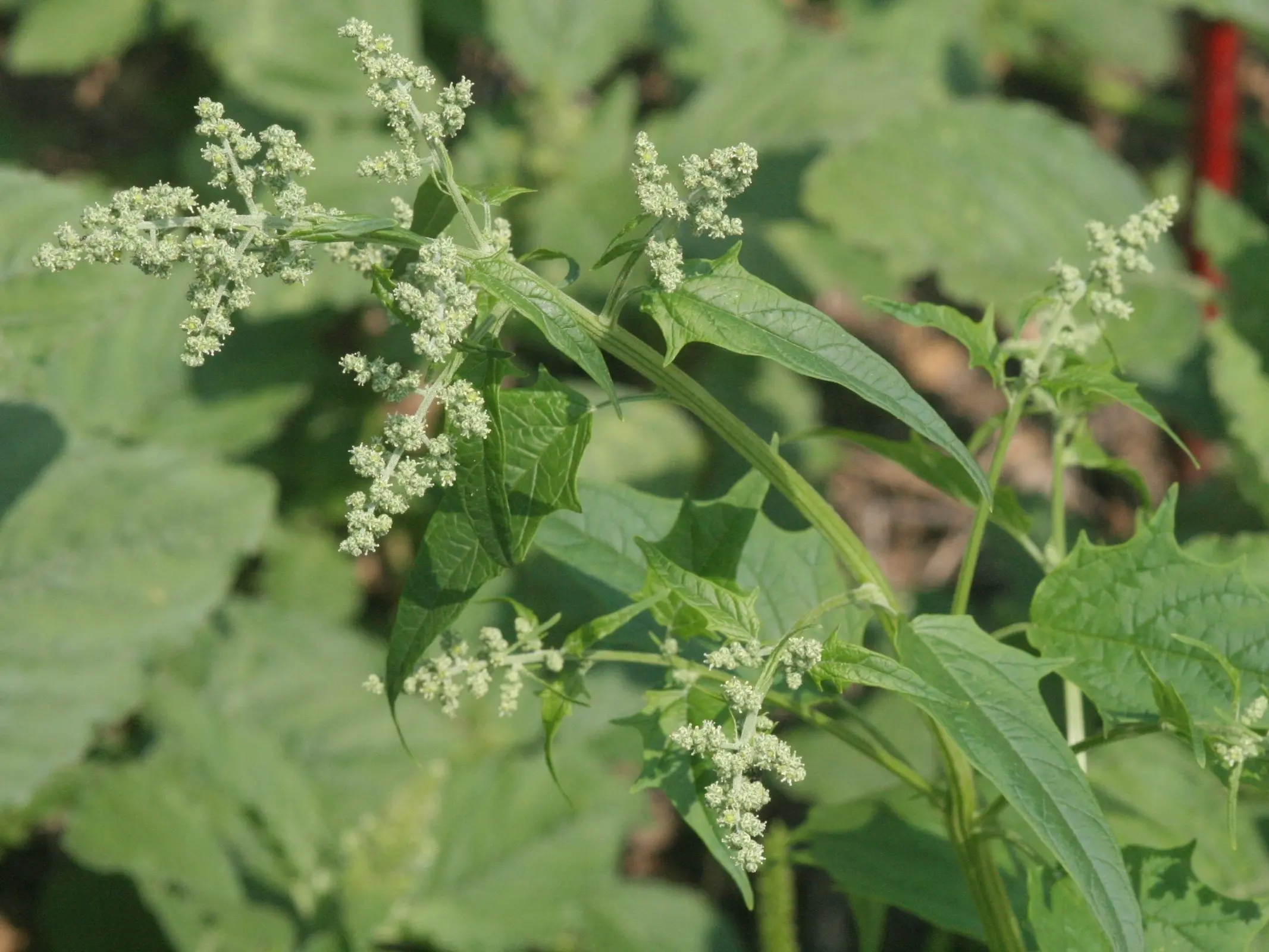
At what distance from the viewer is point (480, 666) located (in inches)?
76.1

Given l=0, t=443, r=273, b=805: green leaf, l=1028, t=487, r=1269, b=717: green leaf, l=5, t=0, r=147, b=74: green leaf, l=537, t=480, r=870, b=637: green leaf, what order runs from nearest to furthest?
1. l=1028, t=487, r=1269, b=717: green leaf
2. l=537, t=480, r=870, b=637: green leaf
3. l=0, t=443, r=273, b=805: green leaf
4. l=5, t=0, r=147, b=74: green leaf

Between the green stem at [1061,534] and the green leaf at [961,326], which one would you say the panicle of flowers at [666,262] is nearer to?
the green leaf at [961,326]

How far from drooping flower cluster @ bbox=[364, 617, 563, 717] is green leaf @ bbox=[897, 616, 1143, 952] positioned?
58 centimetres

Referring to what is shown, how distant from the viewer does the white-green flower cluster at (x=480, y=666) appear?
6.21 ft

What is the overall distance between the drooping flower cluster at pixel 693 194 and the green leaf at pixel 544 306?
0.50 ft

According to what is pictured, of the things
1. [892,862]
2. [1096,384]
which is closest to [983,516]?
[1096,384]

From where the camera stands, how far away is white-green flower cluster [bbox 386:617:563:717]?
189 centimetres

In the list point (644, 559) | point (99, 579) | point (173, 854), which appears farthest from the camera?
point (173, 854)

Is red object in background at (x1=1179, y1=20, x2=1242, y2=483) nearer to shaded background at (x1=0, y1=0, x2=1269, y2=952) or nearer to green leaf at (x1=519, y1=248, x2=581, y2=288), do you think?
shaded background at (x1=0, y1=0, x2=1269, y2=952)

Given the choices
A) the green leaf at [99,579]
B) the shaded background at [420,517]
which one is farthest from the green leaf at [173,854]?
the green leaf at [99,579]

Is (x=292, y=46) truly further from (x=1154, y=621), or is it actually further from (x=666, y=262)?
(x=1154, y=621)

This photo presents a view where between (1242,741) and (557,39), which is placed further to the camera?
(557,39)

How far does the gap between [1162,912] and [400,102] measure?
1793mm

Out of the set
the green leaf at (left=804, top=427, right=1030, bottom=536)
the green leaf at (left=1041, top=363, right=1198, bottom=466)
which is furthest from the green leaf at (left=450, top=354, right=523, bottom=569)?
the green leaf at (left=1041, top=363, right=1198, bottom=466)
